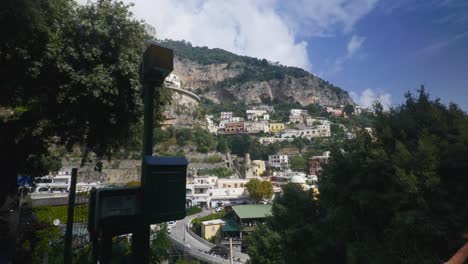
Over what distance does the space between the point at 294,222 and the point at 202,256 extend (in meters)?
10.4

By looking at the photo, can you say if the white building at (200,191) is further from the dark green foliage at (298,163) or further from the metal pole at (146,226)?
the metal pole at (146,226)

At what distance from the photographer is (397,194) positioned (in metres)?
6.57

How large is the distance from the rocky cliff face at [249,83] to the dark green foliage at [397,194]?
107m

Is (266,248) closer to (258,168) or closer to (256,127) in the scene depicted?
(258,168)

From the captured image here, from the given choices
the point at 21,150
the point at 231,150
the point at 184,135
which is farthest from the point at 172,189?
the point at 231,150

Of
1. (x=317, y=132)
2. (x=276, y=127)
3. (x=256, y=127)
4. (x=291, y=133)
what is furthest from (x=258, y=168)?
(x=276, y=127)

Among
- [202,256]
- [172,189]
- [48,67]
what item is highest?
[48,67]

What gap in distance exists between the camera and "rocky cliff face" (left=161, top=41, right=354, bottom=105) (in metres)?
117

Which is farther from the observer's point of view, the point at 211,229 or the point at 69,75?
the point at 211,229

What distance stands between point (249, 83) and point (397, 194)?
114051 mm

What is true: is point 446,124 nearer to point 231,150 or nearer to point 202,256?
point 202,256

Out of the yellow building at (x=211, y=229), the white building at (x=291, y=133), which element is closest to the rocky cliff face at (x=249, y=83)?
the white building at (x=291, y=133)

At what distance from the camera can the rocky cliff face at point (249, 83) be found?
117 metres

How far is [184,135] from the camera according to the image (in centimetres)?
5509
